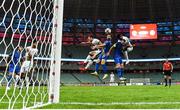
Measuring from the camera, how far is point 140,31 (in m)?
34.0

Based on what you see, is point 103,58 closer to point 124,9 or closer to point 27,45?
point 27,45

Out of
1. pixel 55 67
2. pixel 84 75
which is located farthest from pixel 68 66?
pixel 55 67

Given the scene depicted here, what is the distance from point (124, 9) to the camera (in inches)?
1383

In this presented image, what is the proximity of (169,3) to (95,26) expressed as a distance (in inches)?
306

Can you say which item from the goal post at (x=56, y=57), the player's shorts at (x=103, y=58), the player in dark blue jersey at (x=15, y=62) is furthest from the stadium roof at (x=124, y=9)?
the goal post at (x=56, y=57)

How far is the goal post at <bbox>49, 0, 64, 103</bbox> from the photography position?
172 inches

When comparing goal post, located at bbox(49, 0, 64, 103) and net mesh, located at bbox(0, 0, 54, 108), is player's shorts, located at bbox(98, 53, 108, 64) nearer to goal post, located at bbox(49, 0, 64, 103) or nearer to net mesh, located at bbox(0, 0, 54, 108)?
net mesh, located at bbox(0, 0, 54, 108)

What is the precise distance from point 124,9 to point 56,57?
3127 centimetres

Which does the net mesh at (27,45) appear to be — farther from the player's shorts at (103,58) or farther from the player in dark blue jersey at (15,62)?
the player's shorts at (103,58)

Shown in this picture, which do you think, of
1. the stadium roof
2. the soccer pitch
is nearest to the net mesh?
the soccer pitch

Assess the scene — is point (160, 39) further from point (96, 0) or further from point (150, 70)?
point (96, 0)

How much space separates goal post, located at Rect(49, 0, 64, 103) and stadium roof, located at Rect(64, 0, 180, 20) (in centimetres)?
2944

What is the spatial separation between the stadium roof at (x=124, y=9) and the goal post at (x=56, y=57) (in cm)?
Answer: 2944

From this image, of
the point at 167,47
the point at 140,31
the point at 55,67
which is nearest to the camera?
the point at 55,67
